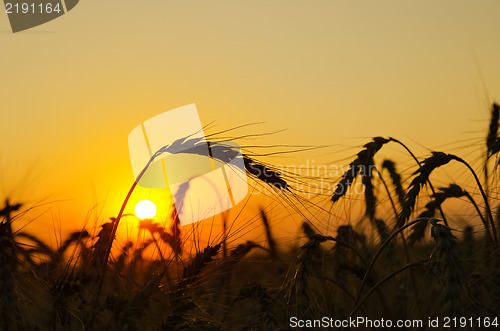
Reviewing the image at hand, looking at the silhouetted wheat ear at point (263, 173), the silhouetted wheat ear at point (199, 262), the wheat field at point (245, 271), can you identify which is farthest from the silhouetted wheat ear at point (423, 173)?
the silhouetted wheat ear at point (199, 262)

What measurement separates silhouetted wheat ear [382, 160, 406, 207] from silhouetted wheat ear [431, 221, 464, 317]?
1.80m

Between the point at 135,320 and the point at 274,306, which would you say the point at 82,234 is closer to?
the point at 135,320

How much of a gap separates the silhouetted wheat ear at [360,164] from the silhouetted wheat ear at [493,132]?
2.41ft

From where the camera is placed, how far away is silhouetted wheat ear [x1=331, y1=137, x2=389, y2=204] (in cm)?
327

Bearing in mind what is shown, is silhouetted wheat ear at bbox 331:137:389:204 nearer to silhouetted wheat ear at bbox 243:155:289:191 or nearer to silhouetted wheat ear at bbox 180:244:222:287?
silhouetted wheat ear at bbox 243:155:289:191

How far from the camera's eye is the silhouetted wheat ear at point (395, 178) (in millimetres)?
4396

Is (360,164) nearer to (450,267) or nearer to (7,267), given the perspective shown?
(450,267)

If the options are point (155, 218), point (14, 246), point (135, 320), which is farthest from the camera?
point (155, 218)

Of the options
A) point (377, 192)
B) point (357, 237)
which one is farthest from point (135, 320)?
point (377, 192)

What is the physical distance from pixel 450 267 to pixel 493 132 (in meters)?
2.25

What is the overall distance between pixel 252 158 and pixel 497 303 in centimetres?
161

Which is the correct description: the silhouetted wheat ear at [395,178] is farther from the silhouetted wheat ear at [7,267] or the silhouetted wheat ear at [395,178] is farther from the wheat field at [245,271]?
the silhouetted wheat ear at [7,267]

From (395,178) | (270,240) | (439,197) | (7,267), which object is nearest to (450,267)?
(439,197)

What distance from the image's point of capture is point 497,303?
2629 millimetres
